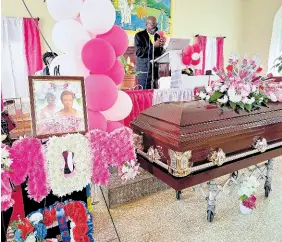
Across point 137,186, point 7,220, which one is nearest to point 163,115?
point 137,186

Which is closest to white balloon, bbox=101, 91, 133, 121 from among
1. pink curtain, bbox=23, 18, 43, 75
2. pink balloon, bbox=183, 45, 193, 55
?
pink balloon, bbox=183, 45, 193, 55

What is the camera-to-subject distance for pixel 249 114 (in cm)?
146

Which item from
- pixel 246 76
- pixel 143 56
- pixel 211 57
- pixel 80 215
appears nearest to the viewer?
pixel 80 215

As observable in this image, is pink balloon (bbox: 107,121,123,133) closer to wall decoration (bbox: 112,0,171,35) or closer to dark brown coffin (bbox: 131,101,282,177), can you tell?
dark brown coffin (bbox: 131,101,282,177)

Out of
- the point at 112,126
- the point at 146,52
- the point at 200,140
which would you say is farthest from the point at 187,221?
the point at 146,52

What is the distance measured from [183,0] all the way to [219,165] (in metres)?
6.61

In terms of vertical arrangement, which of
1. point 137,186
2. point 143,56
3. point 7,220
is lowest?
point 137,186

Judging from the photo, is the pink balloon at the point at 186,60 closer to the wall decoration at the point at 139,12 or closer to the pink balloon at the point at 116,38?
the pink balloon at the point at 116,38

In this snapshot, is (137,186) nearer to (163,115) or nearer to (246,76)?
(163,115)

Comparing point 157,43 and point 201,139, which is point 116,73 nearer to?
point 201,139

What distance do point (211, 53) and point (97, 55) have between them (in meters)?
6.88

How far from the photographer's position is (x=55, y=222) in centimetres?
119

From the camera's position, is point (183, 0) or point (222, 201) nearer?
point (222, 201)

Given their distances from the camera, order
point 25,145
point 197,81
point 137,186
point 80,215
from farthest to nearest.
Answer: point 197,81 < point 137,186 < point 80,215 < point 25,145
